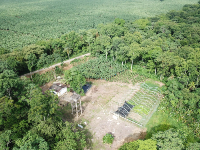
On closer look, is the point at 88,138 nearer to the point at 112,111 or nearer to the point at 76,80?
the point at 112,111

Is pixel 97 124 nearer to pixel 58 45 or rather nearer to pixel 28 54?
pixel 28 54

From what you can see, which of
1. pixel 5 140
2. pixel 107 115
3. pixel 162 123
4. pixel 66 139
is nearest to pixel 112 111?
pixel 107 115

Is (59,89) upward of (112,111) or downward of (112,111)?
upward

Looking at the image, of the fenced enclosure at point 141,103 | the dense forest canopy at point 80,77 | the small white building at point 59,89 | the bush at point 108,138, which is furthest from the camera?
the small white building at point 59,89

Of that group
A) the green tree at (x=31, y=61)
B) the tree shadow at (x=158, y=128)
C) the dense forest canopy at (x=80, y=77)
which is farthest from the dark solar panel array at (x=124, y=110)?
the green tree at (x=31, y=61)

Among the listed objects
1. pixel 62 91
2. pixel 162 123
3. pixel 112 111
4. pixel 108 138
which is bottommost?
pixel 162 123

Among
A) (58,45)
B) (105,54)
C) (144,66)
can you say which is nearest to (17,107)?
(58,45)

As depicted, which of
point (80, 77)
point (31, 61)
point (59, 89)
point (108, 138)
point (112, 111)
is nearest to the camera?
point (108, 138)

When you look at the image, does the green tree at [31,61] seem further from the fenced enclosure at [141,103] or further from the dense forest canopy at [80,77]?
the fenced enclosure at [141,103]
